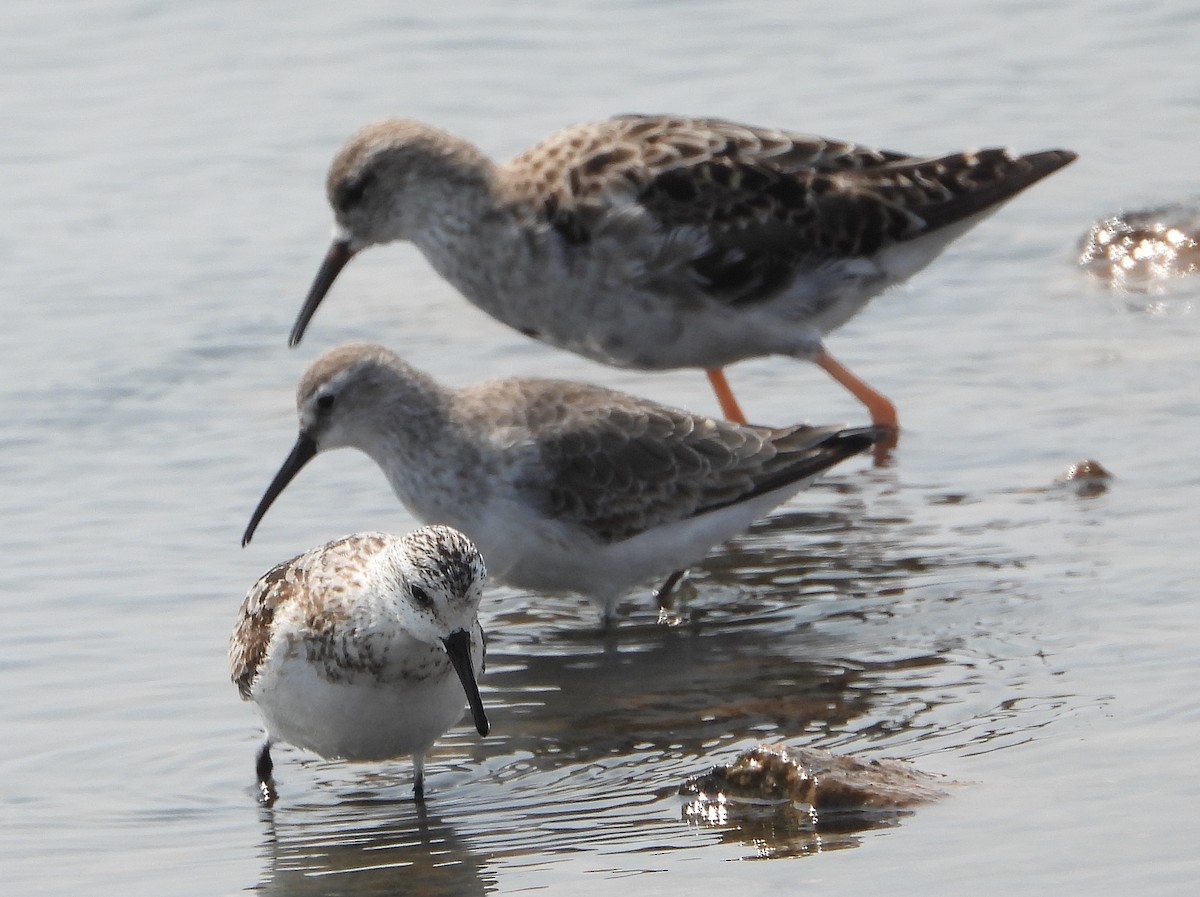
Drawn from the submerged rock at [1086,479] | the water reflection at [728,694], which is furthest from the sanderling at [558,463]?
the submerged rock at [1086,479]

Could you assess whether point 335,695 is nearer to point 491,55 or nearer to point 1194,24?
point 491,55

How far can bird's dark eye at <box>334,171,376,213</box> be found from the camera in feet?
41.0

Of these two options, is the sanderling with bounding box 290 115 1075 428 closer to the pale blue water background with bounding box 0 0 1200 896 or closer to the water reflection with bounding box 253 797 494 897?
the pale blue water background with bounding box 0 0 1200 896

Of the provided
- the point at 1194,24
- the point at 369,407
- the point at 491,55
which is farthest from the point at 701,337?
the point at 1194,24

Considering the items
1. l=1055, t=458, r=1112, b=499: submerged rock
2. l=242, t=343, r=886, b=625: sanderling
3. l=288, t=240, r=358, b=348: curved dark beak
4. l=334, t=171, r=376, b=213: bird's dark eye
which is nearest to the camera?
l=242, t=343, r=886, b=625: sanderling

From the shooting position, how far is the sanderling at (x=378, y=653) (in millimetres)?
7457

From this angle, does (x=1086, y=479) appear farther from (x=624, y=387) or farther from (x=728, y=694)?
(x=624, y=387)

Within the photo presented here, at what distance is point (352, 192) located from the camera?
1253 cm

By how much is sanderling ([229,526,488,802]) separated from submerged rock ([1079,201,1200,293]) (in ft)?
25.8

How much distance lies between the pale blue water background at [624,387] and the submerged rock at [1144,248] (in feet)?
1.03

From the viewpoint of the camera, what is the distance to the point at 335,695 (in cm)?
778

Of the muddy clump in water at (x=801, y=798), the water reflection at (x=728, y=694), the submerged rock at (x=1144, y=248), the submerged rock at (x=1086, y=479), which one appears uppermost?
the submerged rock at (x=1144, y=248)

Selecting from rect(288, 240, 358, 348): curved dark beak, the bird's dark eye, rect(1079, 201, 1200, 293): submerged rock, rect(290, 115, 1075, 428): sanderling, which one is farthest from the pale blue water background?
the bird's dark eye

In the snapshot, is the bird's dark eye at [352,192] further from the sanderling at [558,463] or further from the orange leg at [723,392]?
the orange leg at [723,392]
